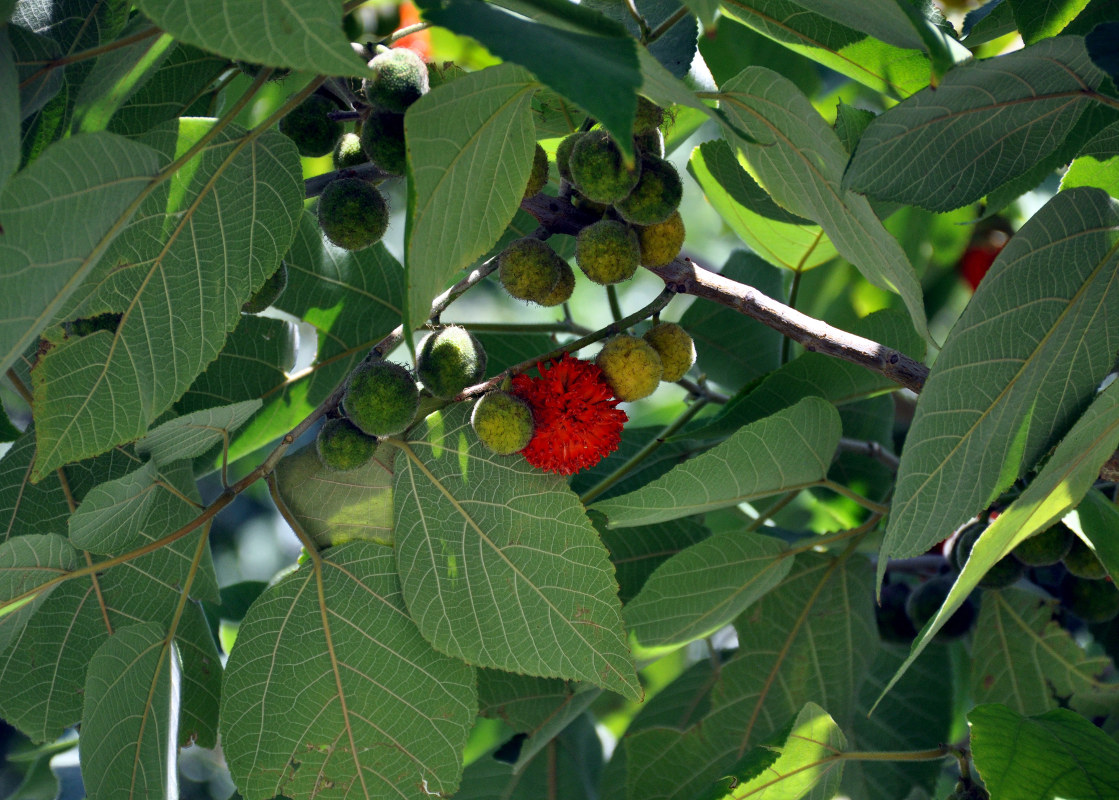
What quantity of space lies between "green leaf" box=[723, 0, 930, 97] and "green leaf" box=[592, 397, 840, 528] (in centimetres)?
40

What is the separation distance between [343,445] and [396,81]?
388 mm

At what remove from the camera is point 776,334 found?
166 centimetres

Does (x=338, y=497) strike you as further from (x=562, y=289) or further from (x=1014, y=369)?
(x=1014, y=369)

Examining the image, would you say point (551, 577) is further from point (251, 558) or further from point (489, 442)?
point (251, 558)

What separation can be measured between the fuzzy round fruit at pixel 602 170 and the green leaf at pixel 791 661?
784mm

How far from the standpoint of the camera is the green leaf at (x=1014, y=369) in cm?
94

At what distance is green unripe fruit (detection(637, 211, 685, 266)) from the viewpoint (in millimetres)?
1040

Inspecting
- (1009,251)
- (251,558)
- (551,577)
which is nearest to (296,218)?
(551,577)

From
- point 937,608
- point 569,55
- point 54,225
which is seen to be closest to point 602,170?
point 569,55

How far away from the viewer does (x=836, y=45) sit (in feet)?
3.49

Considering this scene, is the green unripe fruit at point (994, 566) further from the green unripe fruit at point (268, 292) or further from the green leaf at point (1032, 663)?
the green unripe fruit at point (268, 292)

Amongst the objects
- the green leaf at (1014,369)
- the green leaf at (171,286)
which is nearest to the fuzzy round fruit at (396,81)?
the green leaf at (171,286)

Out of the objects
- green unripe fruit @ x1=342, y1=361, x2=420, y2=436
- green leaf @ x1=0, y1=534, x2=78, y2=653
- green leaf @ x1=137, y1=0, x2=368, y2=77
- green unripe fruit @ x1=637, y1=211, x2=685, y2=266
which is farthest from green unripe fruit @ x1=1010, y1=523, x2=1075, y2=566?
green leaf @ x1=0, y1=534, x2=78, y2=653

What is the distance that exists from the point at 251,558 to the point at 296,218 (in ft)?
6.42
